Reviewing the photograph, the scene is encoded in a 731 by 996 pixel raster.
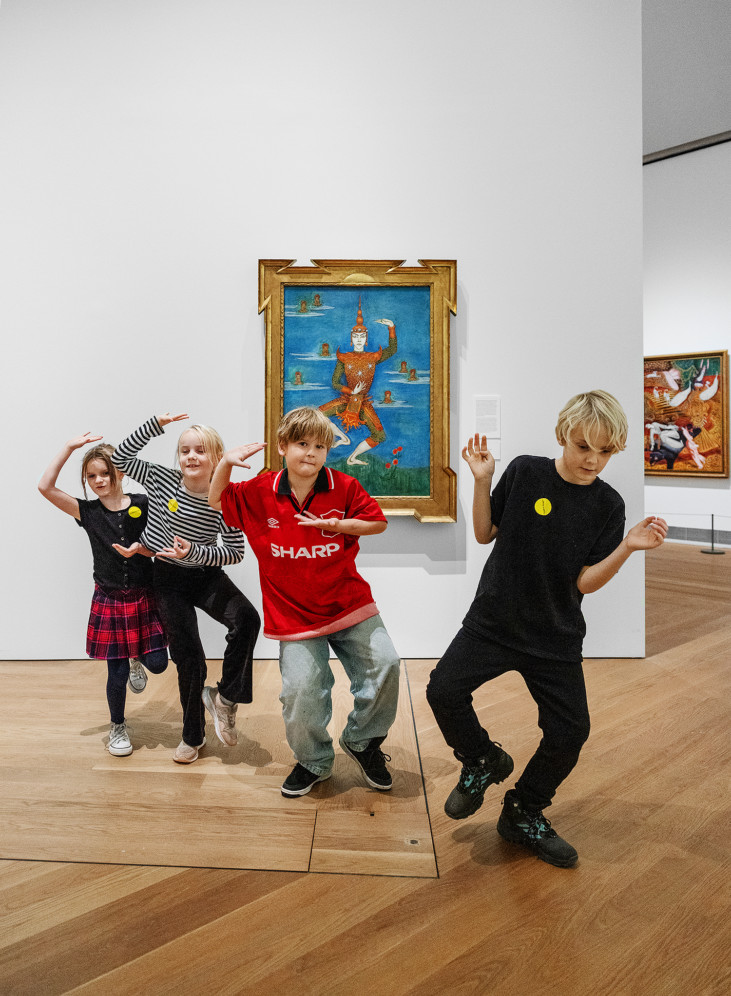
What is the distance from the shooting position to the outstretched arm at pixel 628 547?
215cm

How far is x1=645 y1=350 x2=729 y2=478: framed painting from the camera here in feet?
29.0

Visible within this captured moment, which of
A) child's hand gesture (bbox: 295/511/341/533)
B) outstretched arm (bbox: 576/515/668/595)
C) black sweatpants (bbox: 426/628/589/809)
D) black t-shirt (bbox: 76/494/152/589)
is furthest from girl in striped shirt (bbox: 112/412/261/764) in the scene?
outstretched arm (bbox: 576/515/668/595)

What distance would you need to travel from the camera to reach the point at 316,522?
260cm

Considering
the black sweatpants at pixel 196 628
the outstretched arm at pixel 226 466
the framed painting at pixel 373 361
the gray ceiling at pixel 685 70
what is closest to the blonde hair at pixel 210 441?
the outstretched arm at pixel 226 466

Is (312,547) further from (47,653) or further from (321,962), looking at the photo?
(47,653)

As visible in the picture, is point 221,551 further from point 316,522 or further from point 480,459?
point 480,459

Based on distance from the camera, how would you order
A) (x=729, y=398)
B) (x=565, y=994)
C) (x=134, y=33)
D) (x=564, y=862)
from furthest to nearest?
(x=729, y=398) → (x=134, y=33) → (x=564, y=862) → (x=565, y=994)

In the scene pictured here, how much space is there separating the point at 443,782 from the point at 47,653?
2.92 metres

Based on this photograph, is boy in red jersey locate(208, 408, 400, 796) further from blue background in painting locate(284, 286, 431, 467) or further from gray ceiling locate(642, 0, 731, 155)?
gray ceiling locate(642, 0, 731, 155)

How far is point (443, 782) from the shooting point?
2.88 m

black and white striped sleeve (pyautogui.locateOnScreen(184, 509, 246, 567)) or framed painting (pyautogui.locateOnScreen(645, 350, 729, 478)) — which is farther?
framed painting (pyautogui.locateOnScreen(645, 350, 729, 478))

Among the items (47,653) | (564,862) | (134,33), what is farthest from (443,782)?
(134,33)

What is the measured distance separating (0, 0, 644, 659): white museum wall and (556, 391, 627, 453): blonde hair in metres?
2.33

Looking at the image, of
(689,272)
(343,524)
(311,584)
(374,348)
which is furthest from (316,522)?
(689,272)
